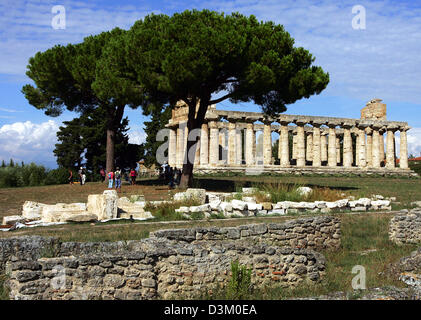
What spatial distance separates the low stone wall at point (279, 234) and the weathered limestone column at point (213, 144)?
29751mm

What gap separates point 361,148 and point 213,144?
20.5m

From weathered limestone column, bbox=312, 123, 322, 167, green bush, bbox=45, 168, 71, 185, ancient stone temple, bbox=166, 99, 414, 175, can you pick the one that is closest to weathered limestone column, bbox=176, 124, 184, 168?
ancient stone temple, bbox=166, 99, 414, 175

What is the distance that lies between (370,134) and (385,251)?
149ft

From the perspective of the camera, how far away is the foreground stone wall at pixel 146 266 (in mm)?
6789

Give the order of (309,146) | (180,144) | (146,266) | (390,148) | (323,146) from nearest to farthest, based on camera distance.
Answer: (146,266) < (180,144) < (390,148) < (309,146) < (323,146)

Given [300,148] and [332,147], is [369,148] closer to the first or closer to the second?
[332,147]

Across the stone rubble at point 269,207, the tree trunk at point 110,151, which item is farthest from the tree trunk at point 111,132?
the stone rubble at point 269,207

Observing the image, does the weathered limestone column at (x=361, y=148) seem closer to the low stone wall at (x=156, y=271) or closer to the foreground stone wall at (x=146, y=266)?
the foreground stone wall at (x=146, y=266)

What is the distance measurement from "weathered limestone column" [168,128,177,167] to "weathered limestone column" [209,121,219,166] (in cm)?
576

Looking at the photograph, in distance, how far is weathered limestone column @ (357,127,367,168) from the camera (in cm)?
5301

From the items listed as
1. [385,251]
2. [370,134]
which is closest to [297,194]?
[385,251]

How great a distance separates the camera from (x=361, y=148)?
53.5m

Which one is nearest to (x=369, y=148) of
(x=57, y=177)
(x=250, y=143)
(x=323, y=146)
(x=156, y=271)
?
(x=323, y=146)
